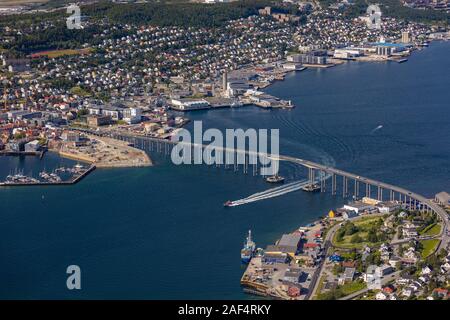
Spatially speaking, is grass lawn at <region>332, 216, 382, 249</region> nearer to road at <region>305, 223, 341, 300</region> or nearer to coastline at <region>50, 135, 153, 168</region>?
road at <region>305, 223, 341, 300</region>

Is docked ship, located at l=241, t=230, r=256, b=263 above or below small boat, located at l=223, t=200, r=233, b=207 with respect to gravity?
above

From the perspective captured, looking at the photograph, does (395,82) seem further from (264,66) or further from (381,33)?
(381,33)

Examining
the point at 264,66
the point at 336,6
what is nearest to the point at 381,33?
the point at 336,6

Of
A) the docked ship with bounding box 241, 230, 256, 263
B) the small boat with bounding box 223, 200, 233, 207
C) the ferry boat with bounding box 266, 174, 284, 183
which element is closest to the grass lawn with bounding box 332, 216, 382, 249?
the docked ship with bounding box 241, 230, 256, 263

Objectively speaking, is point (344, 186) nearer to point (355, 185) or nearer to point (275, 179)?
point (355, 185)

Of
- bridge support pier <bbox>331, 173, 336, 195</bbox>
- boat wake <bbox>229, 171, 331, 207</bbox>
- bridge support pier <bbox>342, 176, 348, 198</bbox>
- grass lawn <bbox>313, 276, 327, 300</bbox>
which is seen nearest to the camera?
grass lawn <bbox>313, 276, 327, 300</bbox>

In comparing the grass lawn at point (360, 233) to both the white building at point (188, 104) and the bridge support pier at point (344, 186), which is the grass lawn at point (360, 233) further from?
the white building at point (188, 104)
